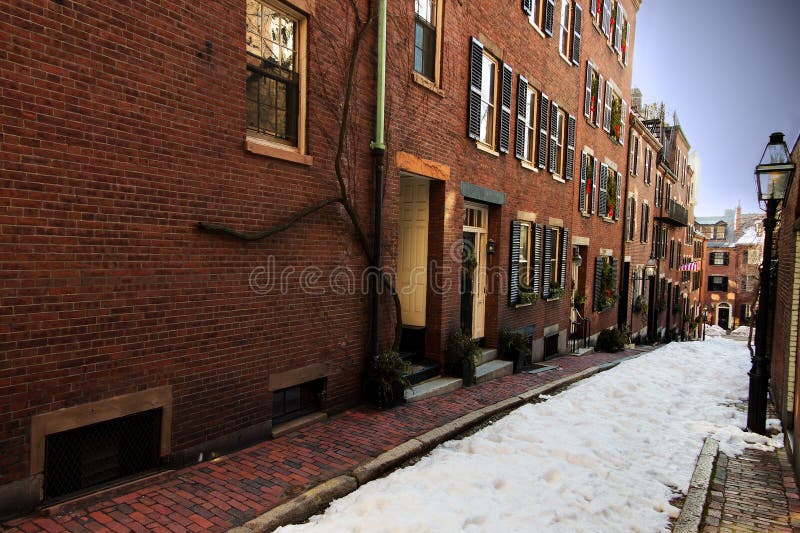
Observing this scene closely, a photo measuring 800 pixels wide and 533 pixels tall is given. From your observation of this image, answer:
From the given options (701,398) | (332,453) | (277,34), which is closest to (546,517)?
(332,453)

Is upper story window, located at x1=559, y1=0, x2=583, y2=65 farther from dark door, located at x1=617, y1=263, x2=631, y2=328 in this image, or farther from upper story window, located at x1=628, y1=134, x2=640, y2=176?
dark door, located at x1=617, y1=263, x2=631, y2=328

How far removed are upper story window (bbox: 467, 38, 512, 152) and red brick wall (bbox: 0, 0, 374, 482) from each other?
4482mm

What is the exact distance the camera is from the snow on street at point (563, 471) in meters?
4.22

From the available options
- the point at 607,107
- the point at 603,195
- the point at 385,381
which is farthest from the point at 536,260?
the point at 607,107

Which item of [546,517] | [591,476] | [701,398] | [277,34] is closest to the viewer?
[546,517]

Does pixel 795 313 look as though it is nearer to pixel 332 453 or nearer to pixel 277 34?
pixel 332 453

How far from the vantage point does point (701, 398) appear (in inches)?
359

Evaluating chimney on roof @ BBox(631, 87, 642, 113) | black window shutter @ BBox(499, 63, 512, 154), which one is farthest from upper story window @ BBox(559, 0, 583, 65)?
chimney on roof @ BBox(631, 87, 642, 113)

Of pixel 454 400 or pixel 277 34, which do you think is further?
pixel 454 400

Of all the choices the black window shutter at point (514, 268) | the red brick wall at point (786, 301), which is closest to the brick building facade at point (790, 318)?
the red brick wall at point (786, 301)

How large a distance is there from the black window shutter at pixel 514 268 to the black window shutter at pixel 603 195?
25.8 feet

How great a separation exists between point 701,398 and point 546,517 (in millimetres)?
6499

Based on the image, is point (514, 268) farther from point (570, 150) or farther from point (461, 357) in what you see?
point (570, 150)

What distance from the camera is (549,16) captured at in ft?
42.7
